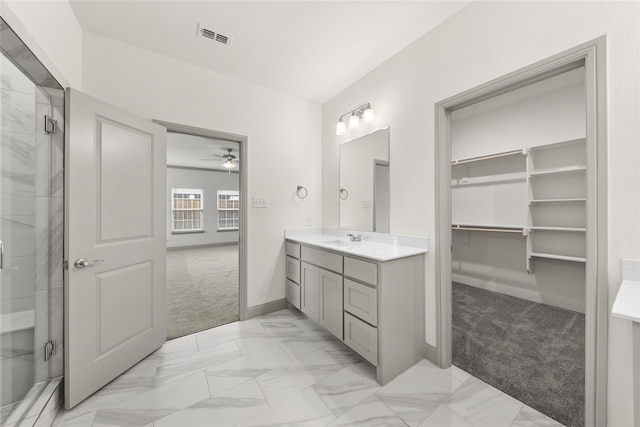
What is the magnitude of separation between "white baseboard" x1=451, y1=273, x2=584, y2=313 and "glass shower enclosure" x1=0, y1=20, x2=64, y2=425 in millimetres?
4524

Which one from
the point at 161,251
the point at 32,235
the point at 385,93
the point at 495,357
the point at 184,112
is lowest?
the point at 495,357

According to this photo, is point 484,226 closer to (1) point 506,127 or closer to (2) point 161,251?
(1) point 506,127

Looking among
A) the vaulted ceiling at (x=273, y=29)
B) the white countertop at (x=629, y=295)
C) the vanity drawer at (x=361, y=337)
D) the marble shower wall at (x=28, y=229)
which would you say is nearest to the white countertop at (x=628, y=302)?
the white countertop at (x=629, y=295)

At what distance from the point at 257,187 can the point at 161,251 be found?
Answer: 114 cm

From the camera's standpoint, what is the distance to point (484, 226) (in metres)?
3.47

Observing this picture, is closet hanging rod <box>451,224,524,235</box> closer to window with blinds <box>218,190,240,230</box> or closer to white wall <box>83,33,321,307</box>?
white wall <box>83,33,321,307</box>

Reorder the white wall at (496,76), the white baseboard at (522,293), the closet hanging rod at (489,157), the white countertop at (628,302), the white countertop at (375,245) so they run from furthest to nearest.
Result: the closet hanging rod at (489,157), the white baseboard at (522,293), the white countertop at (375,245), the white wall at (496,76), the white countertop at (628,302)

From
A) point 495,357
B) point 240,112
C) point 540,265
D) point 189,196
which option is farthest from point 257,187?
point 189,196

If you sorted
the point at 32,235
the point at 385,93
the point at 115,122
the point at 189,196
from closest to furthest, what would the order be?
the point at 32,235
the point at 115,122
the point at 385,93
the point at 189,196

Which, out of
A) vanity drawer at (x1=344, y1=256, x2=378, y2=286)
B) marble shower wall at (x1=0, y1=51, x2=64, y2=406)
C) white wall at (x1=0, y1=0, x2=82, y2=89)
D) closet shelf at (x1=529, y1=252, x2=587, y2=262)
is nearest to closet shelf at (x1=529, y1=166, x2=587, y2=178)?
closet shelf at (x1=529, y1=252, x2=587, y2=262)

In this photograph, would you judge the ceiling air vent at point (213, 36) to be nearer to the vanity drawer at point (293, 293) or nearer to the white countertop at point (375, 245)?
the white countertop at point (375, 245)

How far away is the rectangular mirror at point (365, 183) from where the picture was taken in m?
2.43

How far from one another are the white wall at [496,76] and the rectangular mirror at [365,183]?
A: 0.11 metres

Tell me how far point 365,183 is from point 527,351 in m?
2.04
